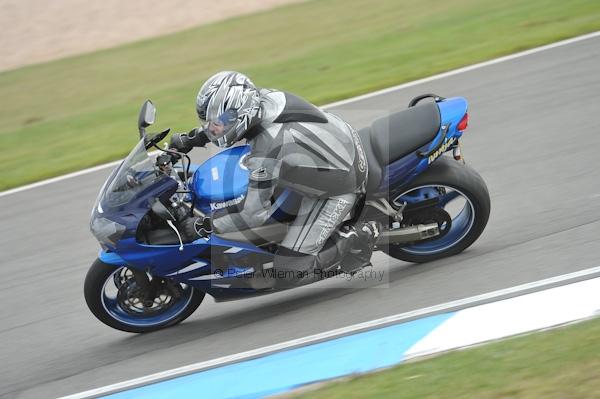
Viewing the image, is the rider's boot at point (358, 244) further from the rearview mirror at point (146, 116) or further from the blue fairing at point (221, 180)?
the rearview mirror at point (146, 116)

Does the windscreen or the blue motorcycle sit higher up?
the windscreen

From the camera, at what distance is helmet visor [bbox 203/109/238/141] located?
5176mm

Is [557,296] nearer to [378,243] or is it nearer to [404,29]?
[378,243]

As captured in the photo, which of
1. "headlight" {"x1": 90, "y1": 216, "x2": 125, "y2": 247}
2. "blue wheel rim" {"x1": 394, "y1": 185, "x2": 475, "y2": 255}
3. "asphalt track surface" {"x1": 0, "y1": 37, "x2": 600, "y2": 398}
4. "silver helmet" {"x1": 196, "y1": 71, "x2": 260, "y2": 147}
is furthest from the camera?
"blue wheel rim" {"x1": 394, "y1": 185, "x2": 475, "y2": 255}

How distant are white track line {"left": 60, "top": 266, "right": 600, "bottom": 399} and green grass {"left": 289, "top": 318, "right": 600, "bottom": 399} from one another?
72cm

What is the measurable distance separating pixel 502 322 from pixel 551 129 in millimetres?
3687

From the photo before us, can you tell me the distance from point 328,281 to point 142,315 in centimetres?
148

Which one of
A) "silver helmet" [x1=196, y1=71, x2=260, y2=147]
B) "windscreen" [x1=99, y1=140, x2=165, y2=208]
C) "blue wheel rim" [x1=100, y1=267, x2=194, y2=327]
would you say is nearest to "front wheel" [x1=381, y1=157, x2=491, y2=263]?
"silver helmet" [x1=196, y1=71, x2=260, y2=147]

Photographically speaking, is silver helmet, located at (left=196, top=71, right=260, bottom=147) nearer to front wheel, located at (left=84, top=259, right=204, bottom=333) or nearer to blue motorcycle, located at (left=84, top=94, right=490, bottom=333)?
blue motorcycle, located at (left=84, top=94, right=490, bottom=333)

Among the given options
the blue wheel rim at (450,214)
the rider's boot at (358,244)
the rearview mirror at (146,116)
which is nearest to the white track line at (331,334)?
the rider's boot at (358,244)

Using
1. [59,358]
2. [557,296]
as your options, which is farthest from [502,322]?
[59,358]

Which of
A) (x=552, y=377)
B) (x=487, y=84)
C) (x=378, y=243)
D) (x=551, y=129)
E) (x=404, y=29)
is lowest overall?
(x=552, y=377)

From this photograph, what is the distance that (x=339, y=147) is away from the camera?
556cm

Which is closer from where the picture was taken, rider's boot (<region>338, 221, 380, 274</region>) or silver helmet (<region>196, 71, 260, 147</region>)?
silver helmet (<region>196, 71, 260, 147</region>)
